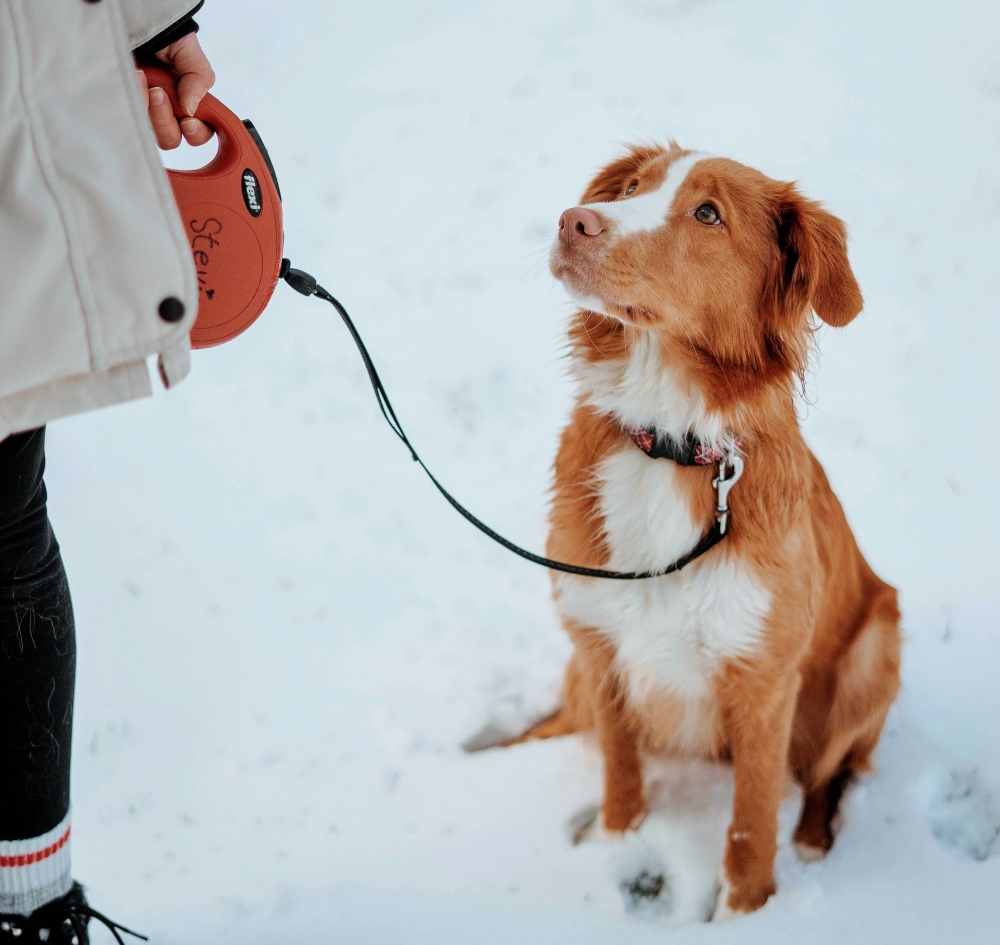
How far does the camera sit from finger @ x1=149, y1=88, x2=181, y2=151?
1569mm

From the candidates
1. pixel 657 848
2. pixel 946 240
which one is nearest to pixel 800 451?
pixel 657 848

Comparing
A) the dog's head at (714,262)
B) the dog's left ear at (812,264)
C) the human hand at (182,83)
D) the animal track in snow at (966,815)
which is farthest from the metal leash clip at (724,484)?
the human hand at (182,83)

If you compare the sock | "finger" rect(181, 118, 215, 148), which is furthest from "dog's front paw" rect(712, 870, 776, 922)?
"finger" rect(181, 118, 215, 148)

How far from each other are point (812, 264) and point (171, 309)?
130 centimetres

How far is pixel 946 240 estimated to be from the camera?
3.81 meters

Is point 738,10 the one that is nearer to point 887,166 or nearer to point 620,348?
point 887,166

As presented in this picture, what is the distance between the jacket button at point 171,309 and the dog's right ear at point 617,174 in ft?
4.19

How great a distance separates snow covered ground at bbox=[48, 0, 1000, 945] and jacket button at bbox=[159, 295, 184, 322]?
1.51 m

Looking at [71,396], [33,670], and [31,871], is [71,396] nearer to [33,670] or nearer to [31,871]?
[33,670]

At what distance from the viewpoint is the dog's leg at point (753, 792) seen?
1966mm

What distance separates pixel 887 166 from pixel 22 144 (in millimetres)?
3983

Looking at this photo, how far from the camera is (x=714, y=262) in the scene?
183 centimetres

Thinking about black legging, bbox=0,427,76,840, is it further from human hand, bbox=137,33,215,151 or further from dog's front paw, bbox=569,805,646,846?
dog's front paw, bbox=569,805,646,846

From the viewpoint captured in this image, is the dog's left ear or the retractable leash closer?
the retractable leash
